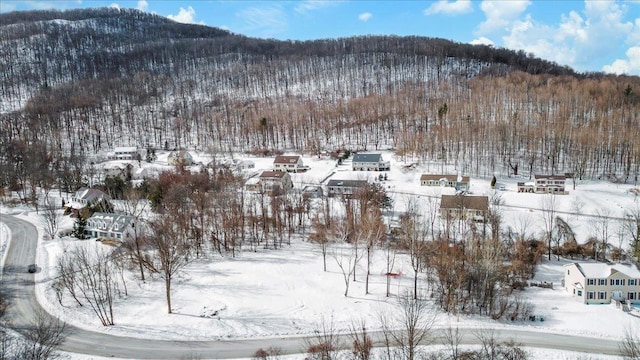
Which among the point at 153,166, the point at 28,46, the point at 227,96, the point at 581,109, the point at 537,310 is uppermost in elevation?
the point at 28,46

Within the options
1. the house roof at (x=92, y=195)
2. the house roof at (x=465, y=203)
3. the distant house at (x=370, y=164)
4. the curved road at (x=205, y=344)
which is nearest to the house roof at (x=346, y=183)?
the distant house at (x=370, y=164)

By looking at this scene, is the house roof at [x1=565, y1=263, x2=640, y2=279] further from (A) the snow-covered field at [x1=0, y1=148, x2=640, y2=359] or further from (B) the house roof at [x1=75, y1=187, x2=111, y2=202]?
(B) the house roof at [x1=75, y1=187, x2=111, y2=202]

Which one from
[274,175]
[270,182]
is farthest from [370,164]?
[270,182]

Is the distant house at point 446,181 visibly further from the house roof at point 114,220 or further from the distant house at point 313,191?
the house roof at point 114,220

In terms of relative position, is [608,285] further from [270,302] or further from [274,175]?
[274,175]

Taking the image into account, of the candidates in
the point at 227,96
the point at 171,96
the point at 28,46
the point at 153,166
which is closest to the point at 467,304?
the point at 153,166

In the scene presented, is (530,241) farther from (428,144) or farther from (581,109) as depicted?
(581,109)
